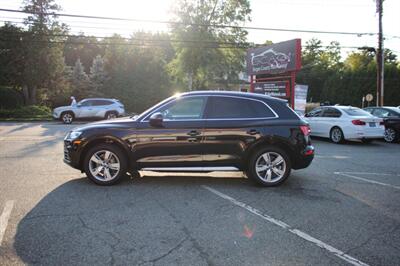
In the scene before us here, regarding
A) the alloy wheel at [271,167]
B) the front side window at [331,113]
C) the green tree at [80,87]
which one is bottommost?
the alloy wheel at [271,167]

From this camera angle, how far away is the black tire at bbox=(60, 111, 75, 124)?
2333 centimetres

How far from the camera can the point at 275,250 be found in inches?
160

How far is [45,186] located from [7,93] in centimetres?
2852

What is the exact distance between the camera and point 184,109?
22.4 feet

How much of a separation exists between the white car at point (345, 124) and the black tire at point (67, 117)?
14772 mm

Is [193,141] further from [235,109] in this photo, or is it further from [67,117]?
[67,117]

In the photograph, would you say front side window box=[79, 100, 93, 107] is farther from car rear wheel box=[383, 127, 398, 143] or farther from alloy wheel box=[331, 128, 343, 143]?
car rear wheel box=[383, 127, 398, 143]

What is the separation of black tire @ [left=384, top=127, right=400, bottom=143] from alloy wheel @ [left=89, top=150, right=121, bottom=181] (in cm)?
1256

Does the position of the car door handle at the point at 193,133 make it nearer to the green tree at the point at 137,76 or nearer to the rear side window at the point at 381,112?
the rear side window at the point at 381,112

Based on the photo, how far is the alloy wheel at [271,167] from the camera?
6.82 metres

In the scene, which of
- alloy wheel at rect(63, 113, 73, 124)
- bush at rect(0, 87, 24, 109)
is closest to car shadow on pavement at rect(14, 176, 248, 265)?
alloy wheel at rect(63, 113, 73, 124)

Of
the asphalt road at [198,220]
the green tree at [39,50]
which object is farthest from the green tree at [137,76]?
the asphalt road at [198,220]

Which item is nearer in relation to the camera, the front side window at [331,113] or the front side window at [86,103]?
the front side window at [331,113]

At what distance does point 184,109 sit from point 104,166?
5.77 feet
